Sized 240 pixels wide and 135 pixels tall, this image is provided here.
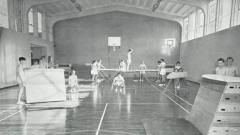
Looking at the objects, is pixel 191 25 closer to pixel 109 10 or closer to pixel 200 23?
pixel 200 23

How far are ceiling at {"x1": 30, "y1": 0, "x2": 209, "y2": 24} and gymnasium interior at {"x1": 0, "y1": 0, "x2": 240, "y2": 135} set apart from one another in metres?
0.08

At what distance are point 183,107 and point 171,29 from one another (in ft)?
38.5

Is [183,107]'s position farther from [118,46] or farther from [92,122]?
[118,46]

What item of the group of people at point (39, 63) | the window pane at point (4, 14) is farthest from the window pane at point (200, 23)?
the window pane at point (4, 14)

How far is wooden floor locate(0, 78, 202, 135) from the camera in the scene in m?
3.64

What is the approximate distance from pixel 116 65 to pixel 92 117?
11.8m

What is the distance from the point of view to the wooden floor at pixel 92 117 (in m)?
3.64

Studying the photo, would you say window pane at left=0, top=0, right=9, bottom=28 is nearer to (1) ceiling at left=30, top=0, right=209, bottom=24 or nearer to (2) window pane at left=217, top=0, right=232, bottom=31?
(1) ceiling at left=30, top=0, right=209, bottom=24

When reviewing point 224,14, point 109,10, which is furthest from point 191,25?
point 109,10

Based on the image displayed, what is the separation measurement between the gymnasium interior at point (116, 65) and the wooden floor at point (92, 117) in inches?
0.9

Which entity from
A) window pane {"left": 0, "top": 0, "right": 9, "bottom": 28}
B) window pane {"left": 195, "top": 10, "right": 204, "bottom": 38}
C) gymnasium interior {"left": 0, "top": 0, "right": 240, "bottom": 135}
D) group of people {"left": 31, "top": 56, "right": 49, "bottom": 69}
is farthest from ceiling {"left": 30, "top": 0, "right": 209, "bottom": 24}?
group of people {"left": 31, "top": 56, "right": 49, "bottom": 69}

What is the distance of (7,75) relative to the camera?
30.6 feet

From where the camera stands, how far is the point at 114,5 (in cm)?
1552

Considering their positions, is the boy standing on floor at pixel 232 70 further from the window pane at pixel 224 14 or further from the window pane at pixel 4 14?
the window pane at pixel 4 14
